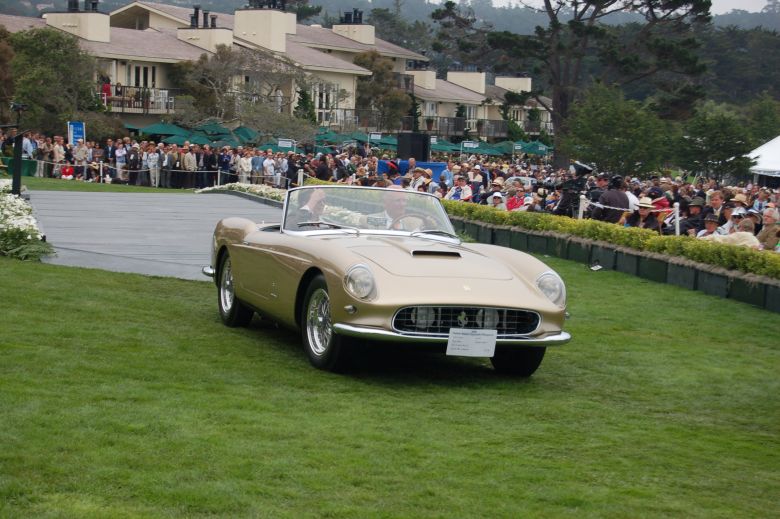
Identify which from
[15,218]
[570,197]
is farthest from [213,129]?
[15,218]

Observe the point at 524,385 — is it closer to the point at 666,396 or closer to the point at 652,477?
the point at 666,396

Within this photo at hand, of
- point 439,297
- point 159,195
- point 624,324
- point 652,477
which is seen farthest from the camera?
point 159,195

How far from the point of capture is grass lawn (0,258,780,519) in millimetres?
5406

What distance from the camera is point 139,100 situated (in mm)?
60375

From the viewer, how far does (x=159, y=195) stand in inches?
1318

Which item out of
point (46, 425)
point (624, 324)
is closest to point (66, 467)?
point (46, 425)

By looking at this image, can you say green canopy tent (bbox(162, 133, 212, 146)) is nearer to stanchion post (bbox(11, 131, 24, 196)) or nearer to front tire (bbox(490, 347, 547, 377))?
stanchion post (bbox(11, 131, 24, 196))

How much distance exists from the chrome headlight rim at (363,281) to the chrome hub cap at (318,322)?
0.31 m

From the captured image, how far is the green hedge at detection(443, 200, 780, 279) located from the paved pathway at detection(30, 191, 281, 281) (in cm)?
463

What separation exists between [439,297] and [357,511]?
10.6ft

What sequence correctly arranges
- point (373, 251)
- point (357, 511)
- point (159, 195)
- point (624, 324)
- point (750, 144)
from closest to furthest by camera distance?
point (357, 511)
point (373, 251)
point (624, 324)
point (159, 195)
point (750, 144)

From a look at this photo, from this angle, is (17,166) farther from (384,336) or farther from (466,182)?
(384,336)

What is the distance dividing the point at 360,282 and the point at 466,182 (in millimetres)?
18963

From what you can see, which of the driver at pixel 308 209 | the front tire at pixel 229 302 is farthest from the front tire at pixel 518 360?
the front tire at pixel 229 302
